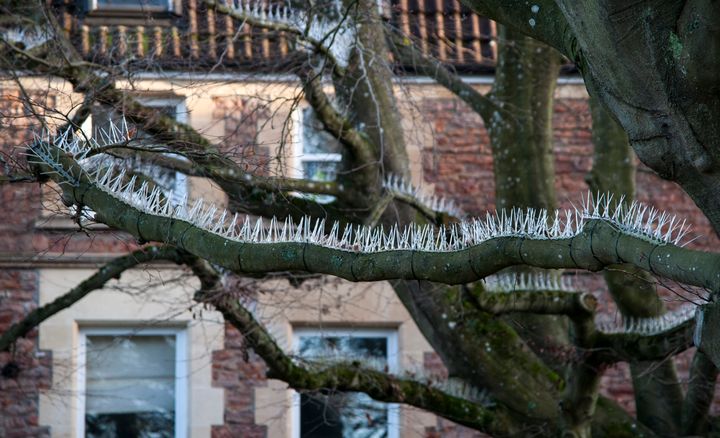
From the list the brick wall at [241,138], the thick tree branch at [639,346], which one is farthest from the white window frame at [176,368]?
the thick tree branch at [639,346]

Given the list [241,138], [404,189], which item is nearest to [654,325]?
[404,189]

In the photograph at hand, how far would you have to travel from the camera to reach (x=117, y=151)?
6.16m

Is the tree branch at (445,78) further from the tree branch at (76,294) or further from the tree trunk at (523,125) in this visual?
the tree branch at (76,294)

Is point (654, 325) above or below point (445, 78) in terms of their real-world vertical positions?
below

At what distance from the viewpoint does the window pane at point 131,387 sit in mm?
11562

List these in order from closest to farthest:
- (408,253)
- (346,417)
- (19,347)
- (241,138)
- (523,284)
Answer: (408,253)
(523,284)
(241,138)
(346,417)
(19,347)

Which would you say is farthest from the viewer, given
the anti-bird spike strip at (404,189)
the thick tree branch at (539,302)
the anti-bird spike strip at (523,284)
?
the anti-bird spike strip at (404,189)

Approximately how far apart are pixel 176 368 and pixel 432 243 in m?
6.95

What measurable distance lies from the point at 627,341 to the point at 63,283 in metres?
5.84

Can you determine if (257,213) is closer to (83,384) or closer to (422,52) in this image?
(422,52)

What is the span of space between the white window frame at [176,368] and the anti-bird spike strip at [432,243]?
19.1 ft

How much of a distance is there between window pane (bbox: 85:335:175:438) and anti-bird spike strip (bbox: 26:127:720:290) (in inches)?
243

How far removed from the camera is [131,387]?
460 inches

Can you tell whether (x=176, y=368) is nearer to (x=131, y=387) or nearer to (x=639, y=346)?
(x=131, y=387)
